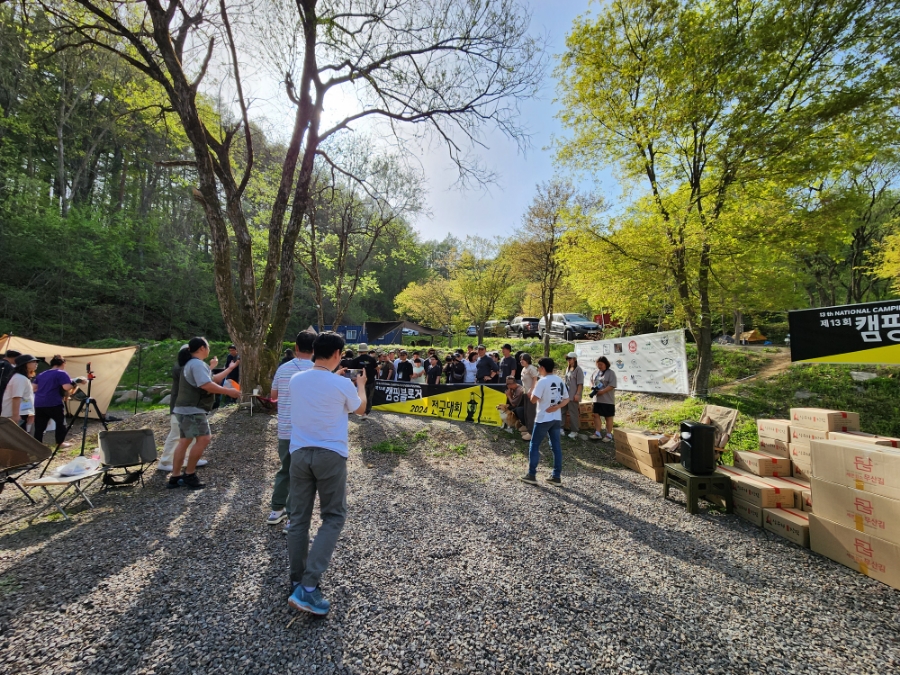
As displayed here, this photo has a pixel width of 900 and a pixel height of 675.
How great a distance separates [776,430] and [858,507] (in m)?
2.00

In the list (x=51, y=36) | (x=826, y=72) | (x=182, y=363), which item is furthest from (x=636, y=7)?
(x=51, y=36)

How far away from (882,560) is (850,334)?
5.65m

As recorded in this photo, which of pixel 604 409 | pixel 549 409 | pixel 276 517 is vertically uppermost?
pixel 549 409

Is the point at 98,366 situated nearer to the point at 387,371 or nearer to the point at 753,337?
the point at 387,371

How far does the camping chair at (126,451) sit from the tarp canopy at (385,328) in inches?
993

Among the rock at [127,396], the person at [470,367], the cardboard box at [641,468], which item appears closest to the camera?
the cardboard box at [641,468]

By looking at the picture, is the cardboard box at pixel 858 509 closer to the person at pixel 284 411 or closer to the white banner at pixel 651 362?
the person at pixel 284 411

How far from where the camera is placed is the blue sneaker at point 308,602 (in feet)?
7.89

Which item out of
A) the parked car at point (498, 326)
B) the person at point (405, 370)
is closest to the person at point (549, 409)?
the person at point (405, 370)

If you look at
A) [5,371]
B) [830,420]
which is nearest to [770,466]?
[830,420]

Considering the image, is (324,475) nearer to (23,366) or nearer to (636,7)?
(23,366)

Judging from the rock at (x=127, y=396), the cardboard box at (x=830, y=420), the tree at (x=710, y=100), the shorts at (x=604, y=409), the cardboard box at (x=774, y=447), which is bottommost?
the rock at (x=127, y=396)

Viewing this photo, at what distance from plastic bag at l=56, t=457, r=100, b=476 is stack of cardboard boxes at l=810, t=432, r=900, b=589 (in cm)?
772

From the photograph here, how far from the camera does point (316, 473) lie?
2500mm
